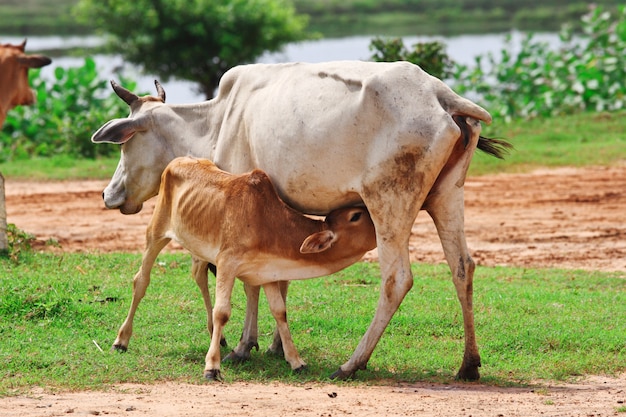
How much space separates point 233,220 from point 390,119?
111 cm

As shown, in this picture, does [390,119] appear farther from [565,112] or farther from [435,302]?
[565,112]

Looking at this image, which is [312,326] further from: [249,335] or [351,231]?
[351,231]

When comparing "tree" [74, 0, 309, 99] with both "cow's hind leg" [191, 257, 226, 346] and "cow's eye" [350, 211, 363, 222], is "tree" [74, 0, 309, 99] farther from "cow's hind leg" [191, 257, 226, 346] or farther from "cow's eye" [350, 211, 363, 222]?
"cow's eye" [350, 211, 363, 222]

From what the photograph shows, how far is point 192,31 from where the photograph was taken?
17438 millimetres

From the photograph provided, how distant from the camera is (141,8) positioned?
17484 millimetres

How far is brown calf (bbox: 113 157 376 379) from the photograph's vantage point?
637cm

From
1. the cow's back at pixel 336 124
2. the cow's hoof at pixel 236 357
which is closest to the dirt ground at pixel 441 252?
the cow's hoof at pixel 236 357

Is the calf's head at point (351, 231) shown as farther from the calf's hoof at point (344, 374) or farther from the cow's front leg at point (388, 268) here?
the calf's hoof at point (344, 374)

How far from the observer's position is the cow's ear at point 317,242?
6.16 metres

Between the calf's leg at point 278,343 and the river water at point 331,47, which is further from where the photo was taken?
the river water at point 331,47

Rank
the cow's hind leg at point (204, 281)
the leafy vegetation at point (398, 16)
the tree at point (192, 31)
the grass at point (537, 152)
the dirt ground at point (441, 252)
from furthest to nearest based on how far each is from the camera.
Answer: the leafy vegetation at point (398, 16) < the tree at point (192, 31) < the grass at point (537, 152) < the cow's hind leg at point (204, 281) < the dirt ground at point (441, 252)

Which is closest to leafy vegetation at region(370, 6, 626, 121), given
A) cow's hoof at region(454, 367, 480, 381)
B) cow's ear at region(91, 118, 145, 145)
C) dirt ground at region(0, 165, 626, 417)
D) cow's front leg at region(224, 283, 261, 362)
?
dirt ground at region(0, 165, 626, 417)

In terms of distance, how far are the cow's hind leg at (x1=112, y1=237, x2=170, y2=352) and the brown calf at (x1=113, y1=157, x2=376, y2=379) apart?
1.44 feet

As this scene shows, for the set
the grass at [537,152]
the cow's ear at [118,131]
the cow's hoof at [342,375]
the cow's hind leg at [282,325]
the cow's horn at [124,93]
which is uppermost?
the cow's horn at [124,93]
